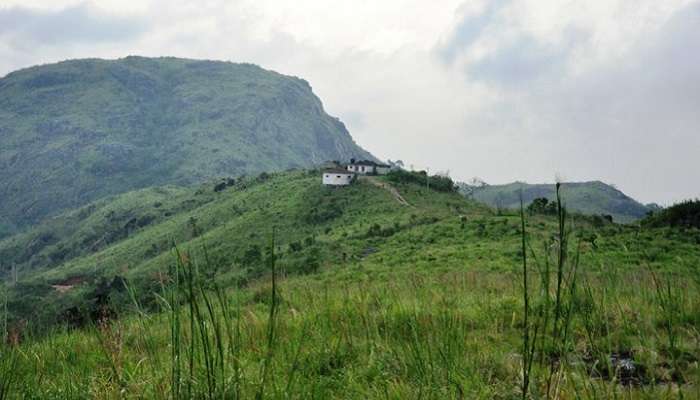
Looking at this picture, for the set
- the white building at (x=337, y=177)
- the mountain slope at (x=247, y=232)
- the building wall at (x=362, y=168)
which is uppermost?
the building wall at (x=362, y=168)

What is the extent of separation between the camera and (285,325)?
233 inches

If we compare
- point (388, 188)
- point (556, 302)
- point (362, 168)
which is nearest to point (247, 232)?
point (388, 188)

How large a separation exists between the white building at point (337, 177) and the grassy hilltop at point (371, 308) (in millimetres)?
3854

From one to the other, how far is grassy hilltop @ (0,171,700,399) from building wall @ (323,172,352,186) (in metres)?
3.84

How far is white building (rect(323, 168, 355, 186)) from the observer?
98963 mm

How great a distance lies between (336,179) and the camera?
326ft

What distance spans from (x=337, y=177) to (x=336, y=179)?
47cm

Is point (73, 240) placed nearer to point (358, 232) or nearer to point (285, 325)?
point (358, 232)

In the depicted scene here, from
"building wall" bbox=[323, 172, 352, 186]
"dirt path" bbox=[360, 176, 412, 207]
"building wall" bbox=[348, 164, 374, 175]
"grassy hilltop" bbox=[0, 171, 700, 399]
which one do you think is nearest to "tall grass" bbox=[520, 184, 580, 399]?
"grassy hilltop" bbox=[0, 171, 700, 399]

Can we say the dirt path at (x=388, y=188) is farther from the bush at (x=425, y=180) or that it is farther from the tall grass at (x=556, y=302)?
the tall grass at (x=556, y=302)

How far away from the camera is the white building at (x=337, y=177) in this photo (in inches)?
3896

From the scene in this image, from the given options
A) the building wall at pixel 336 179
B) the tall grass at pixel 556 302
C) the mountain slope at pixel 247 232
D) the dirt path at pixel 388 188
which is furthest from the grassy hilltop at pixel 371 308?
the building wall at pixel 336 179

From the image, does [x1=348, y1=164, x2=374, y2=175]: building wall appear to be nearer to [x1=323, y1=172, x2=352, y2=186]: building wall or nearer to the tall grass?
[x1=323, y1=172, x2=352, y2=186]: building wall

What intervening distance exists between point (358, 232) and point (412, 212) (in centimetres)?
1069
